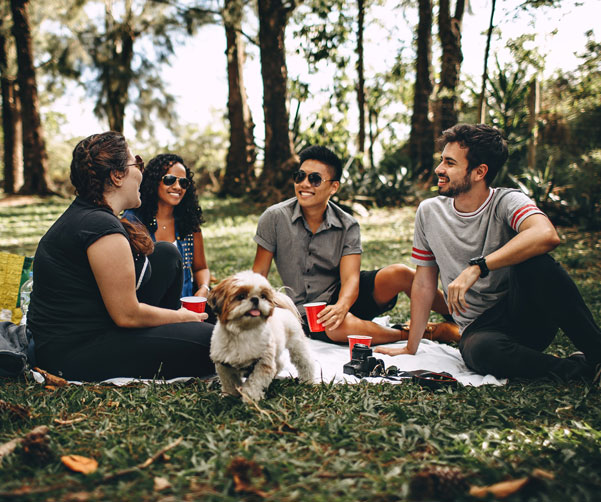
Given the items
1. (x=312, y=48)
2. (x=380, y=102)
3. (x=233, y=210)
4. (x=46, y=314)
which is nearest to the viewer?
(x=46, y=314)

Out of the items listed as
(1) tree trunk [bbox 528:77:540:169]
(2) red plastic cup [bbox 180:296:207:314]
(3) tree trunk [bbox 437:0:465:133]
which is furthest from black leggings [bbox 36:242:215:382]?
(3) tree trunk [bbox 437:0:465:133]

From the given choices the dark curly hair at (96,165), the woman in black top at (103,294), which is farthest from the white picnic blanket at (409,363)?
the dark curly hair at (96,165)

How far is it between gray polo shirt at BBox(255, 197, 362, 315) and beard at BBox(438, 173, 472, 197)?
3.22ft

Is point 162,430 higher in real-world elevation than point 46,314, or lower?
lower

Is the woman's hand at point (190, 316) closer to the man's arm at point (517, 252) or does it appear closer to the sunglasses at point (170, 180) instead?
the sunglasses at point (170, 180)

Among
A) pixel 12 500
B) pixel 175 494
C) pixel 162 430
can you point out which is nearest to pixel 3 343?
pixel 162 430

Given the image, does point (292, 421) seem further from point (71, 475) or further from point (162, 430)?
point (71, 475)

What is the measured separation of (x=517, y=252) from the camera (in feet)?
10.1

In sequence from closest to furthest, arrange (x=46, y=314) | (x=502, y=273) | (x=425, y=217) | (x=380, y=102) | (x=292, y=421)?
(x=292, y=421)
(x=46, y=314)
(x=502, y=273)
(x=425, y=217)
(x=380, y=102)

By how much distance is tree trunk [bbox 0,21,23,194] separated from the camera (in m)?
19.6

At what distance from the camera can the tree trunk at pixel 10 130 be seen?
19562 mm

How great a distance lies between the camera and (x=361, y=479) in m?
1.90

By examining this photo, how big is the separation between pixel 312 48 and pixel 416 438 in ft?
55.6

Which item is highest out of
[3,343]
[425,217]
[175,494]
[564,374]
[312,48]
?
[312,48]
